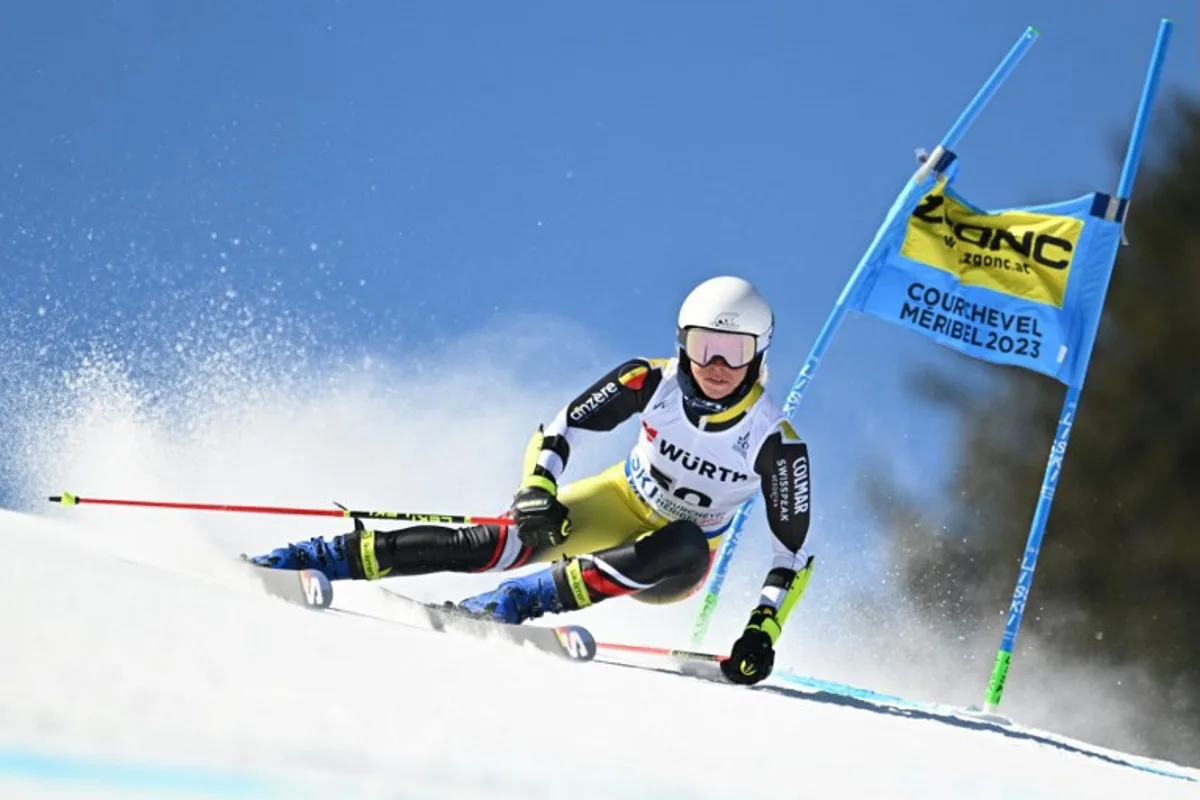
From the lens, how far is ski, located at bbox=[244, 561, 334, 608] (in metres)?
4.87

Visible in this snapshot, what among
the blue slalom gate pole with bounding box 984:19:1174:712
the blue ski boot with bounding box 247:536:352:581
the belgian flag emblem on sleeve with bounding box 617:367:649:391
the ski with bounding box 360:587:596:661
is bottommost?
the ski with bounding box 360:587:596:661

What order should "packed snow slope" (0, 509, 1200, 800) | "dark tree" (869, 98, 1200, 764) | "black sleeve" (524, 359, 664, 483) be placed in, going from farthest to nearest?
"dark tree" (869, 98, 1200, 764), "black sleeve" (524, 359, 664, 483), "packed snow slope" (0, 509, 1200, 800)

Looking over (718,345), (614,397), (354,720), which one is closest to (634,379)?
(614,397)

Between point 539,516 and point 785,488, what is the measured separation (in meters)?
0.91

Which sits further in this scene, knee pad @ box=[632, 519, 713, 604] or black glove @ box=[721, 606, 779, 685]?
knee pad @ box=[632, 519, 713, 604]

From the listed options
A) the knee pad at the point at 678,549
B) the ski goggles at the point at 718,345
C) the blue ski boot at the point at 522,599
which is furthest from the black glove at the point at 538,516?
the ski goggles at the point at 718,345

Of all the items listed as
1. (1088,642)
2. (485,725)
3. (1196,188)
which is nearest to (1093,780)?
(485,725)

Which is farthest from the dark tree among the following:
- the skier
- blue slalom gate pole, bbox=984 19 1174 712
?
the skier

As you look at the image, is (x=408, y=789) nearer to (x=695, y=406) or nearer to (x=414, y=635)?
(x=414, y=635)

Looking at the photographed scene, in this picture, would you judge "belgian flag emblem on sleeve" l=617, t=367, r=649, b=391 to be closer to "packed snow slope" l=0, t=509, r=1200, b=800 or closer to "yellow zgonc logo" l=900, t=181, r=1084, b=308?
"packed snow slope" l=0, t=509, r=1200, b=800

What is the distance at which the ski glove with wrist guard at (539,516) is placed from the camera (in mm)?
5598

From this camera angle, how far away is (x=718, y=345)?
567 cm

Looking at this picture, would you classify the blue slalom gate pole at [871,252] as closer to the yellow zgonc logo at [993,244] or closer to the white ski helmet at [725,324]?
the yellow zgonc logo at [993,244]

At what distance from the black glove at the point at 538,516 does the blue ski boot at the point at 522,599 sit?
123 millimetres
